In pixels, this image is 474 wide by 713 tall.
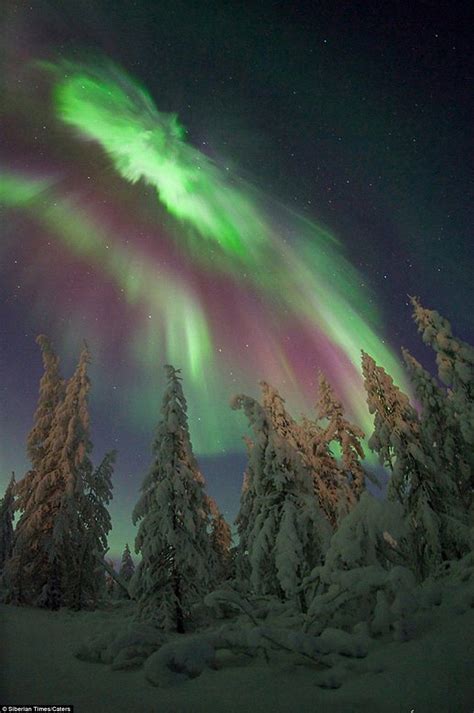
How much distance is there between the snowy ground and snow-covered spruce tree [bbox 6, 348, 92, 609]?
17.1 m

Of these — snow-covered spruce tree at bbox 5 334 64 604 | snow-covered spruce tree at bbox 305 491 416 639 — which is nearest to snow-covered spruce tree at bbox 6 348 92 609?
snow-covered spruce tree at bbox 5 334 64 604

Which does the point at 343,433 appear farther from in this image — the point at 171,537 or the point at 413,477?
the point at 171,537

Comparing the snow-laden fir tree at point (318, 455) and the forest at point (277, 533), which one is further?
the snow-laden fir tree at point (318, 455)

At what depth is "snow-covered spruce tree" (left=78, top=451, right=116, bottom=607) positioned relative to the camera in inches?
742

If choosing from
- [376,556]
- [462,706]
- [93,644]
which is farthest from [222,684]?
[376,556]

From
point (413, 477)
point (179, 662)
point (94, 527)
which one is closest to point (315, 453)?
point (413, 477)

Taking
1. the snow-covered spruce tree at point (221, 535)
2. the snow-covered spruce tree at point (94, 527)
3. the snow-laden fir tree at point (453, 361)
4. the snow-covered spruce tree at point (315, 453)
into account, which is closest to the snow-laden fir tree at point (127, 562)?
the snow-covered spruce tree at point (221, 535)

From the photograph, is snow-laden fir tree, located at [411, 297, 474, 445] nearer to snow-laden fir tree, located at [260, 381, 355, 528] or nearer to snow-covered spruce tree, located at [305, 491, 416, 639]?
snow-laden fir tree, located at [260, 381, 355, 528]

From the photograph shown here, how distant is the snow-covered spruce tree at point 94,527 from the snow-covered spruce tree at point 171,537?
28.3 ft

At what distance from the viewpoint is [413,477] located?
1460 cm

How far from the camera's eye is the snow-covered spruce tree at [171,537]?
40.0ft

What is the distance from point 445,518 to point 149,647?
1359 cm

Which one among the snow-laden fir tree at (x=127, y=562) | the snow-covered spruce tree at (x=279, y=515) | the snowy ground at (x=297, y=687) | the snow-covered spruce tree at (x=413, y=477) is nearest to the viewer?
the snowy ground at (x=297, y=687)

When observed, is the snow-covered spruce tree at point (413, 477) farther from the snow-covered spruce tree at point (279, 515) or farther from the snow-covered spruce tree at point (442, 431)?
the snow-covered spruce tree at point (279, 515)
